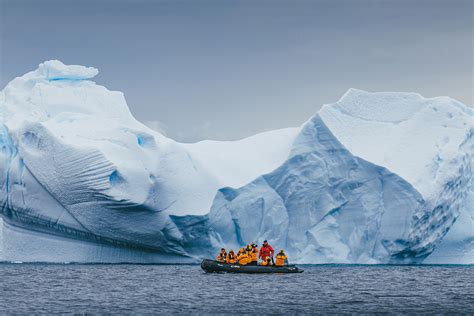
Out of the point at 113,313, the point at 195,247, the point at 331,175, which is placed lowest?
the point at 113,313

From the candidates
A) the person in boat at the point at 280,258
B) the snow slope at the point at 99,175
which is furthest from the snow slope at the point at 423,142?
the person in boat at the point at 280,258

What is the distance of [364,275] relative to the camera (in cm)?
2786

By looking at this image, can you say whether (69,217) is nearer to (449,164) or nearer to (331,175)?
(331,175)

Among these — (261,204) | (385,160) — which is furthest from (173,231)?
(385,160)

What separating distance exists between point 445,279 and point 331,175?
20.4 ft

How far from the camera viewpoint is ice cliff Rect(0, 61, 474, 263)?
29.0 metres

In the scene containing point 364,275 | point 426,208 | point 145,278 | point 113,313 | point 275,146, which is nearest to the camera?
point 113,313

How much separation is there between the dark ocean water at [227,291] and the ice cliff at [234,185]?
4.23 ft

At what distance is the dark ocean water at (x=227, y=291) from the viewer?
1839cm

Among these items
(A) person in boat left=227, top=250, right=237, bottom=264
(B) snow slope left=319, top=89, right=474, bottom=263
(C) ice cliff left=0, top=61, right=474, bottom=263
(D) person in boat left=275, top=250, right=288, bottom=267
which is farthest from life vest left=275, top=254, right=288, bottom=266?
(B) snow slope left=319, top=89, right=474, bottom=263

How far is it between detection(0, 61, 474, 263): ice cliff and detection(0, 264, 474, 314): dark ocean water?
4.23 feet

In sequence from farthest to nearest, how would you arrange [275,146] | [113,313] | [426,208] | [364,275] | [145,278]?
[275,146] → [426,208] → [364,275] → [145,278] → [113,313]

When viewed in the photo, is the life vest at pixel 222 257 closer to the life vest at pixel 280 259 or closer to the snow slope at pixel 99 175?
the life vest at pixel 280 259

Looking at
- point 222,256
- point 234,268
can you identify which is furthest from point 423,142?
point 234,268
